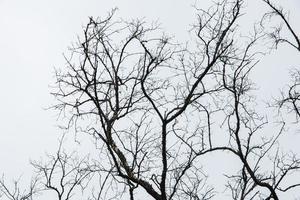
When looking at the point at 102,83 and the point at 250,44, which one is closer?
the point at 102,83

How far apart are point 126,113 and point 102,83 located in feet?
2.91

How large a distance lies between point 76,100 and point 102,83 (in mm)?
700

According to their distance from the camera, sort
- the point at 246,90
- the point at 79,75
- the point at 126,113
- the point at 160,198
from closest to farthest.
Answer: the point at 160,198, the point at 79,75, the point at 126,113, the point at 246,90

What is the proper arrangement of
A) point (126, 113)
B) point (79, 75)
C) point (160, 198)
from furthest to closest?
point (126, 113), point (79, 75), point (160, 198)

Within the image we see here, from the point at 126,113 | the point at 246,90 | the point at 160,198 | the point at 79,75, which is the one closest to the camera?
the point at 160,198

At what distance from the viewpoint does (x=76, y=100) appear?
8523mm

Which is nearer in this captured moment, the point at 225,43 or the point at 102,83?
the point at 102,83

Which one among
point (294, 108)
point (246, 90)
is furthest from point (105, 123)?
point (294, 108)

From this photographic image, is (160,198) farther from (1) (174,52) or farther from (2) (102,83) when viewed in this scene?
(1) (174,52)

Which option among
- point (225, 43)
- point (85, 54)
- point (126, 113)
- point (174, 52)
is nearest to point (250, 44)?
point (225, 43)

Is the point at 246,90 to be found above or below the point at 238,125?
above

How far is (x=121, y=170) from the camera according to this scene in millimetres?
8000

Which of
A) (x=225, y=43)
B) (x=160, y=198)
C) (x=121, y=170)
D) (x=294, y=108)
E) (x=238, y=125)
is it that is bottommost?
(x=160, y=198)

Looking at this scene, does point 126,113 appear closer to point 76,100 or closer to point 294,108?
point 76,100
